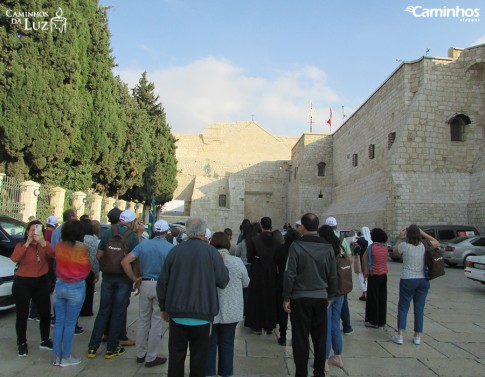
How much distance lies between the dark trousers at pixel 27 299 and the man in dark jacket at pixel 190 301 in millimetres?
2248

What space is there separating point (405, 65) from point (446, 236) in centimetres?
894

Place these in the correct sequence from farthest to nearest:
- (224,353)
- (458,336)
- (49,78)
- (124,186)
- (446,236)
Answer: (124,186) → (446,236) → (49,78) → (458,336) → (224,353)

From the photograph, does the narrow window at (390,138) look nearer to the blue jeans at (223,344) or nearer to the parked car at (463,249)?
the parked car at (463,249)

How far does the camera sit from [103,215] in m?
19.1

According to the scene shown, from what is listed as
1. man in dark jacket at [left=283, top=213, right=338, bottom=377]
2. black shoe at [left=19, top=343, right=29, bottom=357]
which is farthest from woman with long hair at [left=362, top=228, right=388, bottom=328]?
black shoe at [left=19, top=343, right=29, bottom=357]

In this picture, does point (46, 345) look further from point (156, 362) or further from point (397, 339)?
point (397, 339)

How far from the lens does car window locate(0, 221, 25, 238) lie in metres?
8.02

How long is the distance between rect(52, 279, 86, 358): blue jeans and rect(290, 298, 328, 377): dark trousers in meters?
2.41

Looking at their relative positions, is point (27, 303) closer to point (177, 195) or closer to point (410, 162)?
point (410, 162)

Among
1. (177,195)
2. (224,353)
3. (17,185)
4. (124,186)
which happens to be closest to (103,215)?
(124,186)

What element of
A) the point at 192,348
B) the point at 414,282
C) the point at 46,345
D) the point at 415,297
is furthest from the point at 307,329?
the point at 46,345

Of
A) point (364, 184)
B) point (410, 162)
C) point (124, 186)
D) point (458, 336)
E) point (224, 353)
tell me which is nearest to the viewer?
point (224, 353)

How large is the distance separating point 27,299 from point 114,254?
3.99 ft

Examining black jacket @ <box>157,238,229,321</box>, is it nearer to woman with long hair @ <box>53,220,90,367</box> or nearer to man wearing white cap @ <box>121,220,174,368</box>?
man wearing white cap @ <box>121,220,174,368</box>
